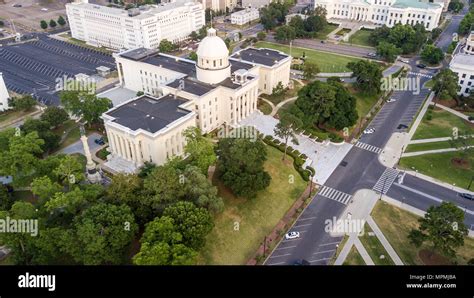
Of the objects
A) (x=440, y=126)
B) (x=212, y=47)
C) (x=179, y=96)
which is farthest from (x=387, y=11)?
(x=179, y=96)

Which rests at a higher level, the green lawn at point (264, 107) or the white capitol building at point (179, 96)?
the white capitol building at point (179, 96)

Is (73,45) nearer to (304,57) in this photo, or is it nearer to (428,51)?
(304,57)

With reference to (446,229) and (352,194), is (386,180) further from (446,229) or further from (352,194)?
(446,229)

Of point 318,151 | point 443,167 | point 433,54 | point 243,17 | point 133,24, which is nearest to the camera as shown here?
point 443,167

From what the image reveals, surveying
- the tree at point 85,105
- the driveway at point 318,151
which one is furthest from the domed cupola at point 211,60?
the tree at point 85,105

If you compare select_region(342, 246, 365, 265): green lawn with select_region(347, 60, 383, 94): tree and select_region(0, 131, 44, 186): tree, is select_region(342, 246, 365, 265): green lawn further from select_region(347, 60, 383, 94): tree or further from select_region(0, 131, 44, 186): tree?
select_region(0, 131, 44, 186): tree

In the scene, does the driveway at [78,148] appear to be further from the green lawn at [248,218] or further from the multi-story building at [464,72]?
the multi-story building at [464,72]

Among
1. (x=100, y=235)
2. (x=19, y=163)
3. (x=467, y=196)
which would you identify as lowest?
(x=467, y=196)
